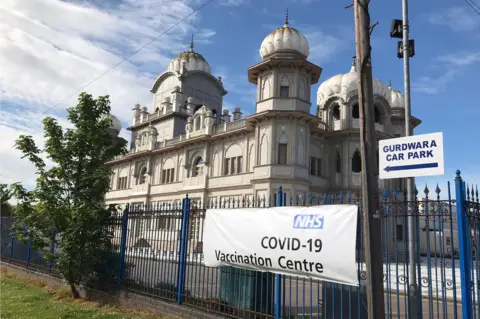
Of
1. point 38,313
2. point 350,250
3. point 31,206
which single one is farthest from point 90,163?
point 350,250

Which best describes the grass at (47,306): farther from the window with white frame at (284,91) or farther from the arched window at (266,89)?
the window with white frame at (284,91)

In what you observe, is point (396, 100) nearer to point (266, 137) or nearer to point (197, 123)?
point (266, 137)

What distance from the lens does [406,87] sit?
8.11 m

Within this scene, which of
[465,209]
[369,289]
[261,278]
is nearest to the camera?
[369,289]

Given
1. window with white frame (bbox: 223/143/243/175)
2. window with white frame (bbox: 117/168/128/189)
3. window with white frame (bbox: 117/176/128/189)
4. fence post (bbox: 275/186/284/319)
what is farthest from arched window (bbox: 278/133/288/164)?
window with white frame (bbox: 117/176/128/189)

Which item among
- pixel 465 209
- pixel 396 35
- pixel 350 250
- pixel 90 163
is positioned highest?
pixel 396 35

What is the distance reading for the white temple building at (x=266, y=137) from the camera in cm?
2441

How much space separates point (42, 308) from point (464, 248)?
8.49m

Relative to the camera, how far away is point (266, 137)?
24672 millimetres

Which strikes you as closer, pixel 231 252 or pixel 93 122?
pixel 231 252

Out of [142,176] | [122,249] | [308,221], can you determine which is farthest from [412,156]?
[142,176]

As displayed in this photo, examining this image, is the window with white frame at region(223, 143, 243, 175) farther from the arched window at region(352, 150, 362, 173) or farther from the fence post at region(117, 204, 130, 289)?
the fence post at region(117, 204, 130, 289)

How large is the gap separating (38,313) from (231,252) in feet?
14.8

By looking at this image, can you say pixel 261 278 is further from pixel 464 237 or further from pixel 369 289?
pixel 464 237
